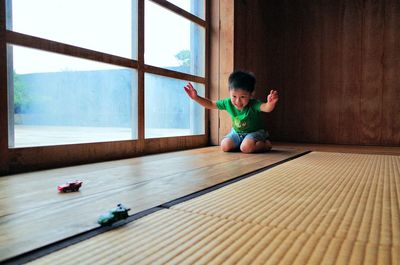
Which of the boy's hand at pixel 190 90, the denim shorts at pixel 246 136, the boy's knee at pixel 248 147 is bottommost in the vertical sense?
the boy's knee at pixel 248 147

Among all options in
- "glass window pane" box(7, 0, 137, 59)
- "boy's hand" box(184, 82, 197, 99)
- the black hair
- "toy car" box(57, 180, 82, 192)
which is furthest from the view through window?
"toy car" box(57, 180, 82, 192)

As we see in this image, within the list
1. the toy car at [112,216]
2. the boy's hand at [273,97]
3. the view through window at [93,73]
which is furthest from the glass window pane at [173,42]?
the toy car at [112,216]

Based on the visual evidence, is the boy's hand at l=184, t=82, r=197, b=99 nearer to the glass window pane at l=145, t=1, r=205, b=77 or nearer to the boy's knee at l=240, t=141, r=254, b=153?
the glass window pane at l=145, t=1, r=205, b=77

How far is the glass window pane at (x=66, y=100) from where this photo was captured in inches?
51.0

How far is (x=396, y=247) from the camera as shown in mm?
563

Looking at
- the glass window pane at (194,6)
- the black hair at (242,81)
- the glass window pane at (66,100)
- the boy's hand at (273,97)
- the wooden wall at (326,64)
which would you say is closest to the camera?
the glass window pane at (66,100)

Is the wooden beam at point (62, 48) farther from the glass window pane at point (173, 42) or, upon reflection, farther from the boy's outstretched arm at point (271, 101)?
the boy's outstretched arm at point (271, 101)

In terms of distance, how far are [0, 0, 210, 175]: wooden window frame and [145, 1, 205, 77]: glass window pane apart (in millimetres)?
51

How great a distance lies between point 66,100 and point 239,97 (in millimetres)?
984

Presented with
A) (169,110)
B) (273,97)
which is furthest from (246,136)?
(169,110)

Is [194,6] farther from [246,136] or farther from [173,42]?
[246,136]

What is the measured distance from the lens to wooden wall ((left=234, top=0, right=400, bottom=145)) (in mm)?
2648

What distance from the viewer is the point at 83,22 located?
1.55 meters

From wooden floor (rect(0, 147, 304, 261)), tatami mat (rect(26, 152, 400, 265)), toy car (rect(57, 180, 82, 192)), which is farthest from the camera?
toy car (rect(57, 180, 82, 192))
